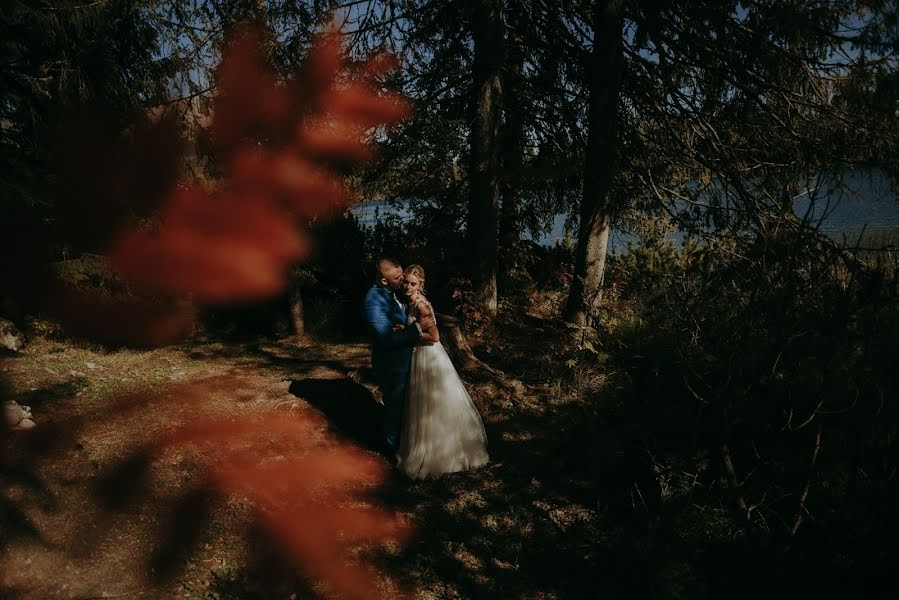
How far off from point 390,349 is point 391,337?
145mm

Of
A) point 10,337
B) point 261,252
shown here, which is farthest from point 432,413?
point 10,337

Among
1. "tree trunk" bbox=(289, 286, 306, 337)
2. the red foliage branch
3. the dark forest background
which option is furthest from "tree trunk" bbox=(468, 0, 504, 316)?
"tree trunk" bbox=(289, 286, 306, 337)

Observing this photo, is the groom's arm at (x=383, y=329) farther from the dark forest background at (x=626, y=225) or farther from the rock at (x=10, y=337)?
the rock at (x=10, y=337)

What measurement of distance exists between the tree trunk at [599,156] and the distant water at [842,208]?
7.40ft

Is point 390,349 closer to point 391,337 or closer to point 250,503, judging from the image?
point 391,337

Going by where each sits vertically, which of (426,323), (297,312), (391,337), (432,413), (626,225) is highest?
(626,225)

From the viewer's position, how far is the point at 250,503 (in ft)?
13.5

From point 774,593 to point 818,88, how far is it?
564 centimetres

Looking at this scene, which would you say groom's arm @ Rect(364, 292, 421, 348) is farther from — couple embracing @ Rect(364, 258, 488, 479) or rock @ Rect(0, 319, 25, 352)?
rock @ Rect(0, 319, 25, 352)

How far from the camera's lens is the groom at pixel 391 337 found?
4.57 metres

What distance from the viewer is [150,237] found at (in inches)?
339

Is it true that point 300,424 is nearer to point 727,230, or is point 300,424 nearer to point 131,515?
point 131,515

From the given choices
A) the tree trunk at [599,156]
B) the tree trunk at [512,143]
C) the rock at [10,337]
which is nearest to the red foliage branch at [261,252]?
the rock at [10,337]

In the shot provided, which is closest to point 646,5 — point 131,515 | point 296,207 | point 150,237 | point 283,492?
point 296,207
